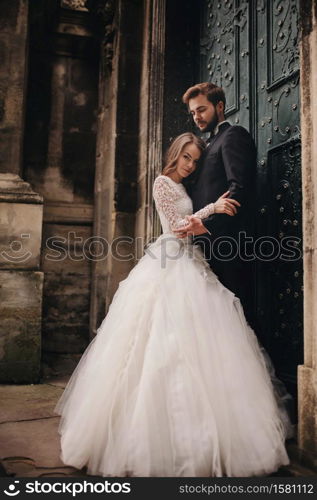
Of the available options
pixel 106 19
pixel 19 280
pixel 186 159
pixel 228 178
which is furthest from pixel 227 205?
pixel 106 19

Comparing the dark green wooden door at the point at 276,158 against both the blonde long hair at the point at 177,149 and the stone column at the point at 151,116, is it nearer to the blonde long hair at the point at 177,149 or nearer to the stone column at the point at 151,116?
the blonde long hair at the point at 177,149

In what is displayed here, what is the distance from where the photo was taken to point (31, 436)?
3.15m

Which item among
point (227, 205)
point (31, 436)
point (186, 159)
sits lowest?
point (31, 436)

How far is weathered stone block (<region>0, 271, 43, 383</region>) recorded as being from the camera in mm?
4773

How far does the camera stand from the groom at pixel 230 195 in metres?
3.09

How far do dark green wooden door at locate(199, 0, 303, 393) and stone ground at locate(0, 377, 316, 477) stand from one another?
95 cm

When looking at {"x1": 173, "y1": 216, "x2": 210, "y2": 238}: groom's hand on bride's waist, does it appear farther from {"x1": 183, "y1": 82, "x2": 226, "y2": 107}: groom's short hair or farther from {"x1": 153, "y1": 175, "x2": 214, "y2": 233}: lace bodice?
{"x1": 183, "y1": 82, "x2": 226, "y2": 107}: groom's short hair

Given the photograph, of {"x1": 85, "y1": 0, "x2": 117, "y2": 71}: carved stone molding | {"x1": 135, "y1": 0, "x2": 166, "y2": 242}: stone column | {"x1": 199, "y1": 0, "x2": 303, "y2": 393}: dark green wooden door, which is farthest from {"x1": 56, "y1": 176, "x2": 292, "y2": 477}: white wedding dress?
{"x1": 85, "y1": 0, "x2": 117, "y2": 71}: carved stone molding

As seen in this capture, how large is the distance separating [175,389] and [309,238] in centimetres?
112

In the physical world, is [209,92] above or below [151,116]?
below

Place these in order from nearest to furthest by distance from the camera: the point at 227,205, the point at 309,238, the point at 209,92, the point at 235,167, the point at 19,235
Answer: the point at 309,238, the point at 227,205, the point at 235,167, the point at 209,92, the point at 19,235

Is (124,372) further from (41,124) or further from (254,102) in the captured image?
(41,124)

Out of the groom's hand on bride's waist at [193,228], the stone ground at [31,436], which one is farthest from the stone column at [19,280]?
the groom's hand on bride's waist at [193,228]

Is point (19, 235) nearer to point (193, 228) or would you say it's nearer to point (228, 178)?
point (193, 228)
